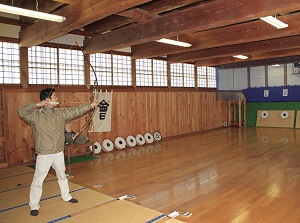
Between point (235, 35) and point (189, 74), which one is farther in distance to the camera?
point (189, 74)

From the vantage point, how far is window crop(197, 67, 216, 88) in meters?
11.0

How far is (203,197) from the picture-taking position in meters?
3.65

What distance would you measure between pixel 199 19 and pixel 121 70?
12.4 ft

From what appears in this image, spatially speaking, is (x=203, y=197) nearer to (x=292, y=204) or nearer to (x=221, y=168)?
(x=292, y=204)

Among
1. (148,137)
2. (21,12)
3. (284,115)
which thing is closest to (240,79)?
(284,115)

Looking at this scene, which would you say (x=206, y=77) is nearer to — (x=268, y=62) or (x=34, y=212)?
(x=268, y=62)

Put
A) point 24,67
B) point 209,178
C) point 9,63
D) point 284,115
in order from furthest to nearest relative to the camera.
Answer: point 284,115, point 24,67, point 9,63, point 209,178

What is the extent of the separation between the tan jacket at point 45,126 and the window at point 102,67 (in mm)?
3925

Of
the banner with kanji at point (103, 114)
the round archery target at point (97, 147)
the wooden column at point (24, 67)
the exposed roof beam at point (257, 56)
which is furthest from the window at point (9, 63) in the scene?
the exposed roof beam at point (257, 56)

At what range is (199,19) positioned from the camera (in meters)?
4.37

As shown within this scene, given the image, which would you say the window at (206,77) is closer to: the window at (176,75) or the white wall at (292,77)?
the window at (176,75)

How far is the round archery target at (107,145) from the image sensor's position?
6.92 m

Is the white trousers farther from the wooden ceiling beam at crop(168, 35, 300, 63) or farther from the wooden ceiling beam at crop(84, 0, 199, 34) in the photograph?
the wooden ceiling beam at crop(168, 35, 300, 63)

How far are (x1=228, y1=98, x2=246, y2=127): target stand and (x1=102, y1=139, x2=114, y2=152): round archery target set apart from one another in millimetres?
6546
